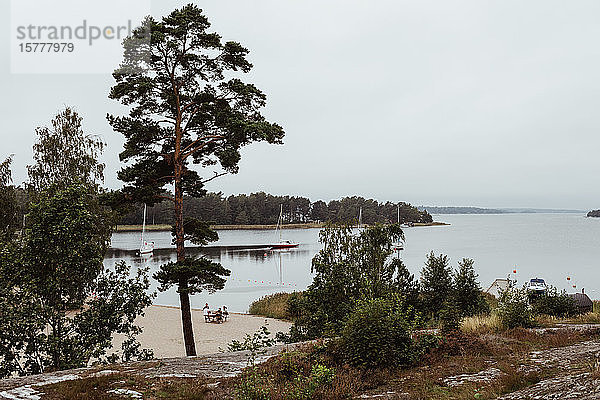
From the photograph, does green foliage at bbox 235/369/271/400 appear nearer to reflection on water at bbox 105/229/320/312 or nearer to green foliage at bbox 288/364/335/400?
green foliage at bbox 288/364/335/400

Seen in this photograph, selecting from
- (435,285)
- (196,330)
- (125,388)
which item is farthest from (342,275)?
(196,330)

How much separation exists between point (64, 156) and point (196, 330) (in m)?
10.2

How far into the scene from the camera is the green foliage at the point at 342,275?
452 inches

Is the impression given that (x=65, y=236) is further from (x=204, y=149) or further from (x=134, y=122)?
(x=204, y=149)

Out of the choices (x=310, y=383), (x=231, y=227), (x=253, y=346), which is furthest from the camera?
(x=231, y=227)

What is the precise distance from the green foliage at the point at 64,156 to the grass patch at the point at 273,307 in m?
9.72

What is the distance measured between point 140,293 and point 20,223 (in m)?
15.9

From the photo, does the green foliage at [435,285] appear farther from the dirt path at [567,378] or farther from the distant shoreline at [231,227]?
Answer: the distant shoreline at [231,227]

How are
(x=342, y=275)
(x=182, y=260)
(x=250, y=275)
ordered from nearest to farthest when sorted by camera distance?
(x=182, y=260) < (x=342, y=275) < (x=250, y=275)

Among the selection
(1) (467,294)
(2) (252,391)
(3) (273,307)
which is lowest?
(3) (273,307)

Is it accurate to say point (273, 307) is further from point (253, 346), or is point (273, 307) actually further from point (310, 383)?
point (310, 383)

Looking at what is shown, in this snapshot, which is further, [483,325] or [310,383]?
[483,325]

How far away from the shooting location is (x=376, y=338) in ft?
21.4

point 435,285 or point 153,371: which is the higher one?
point 153,371
